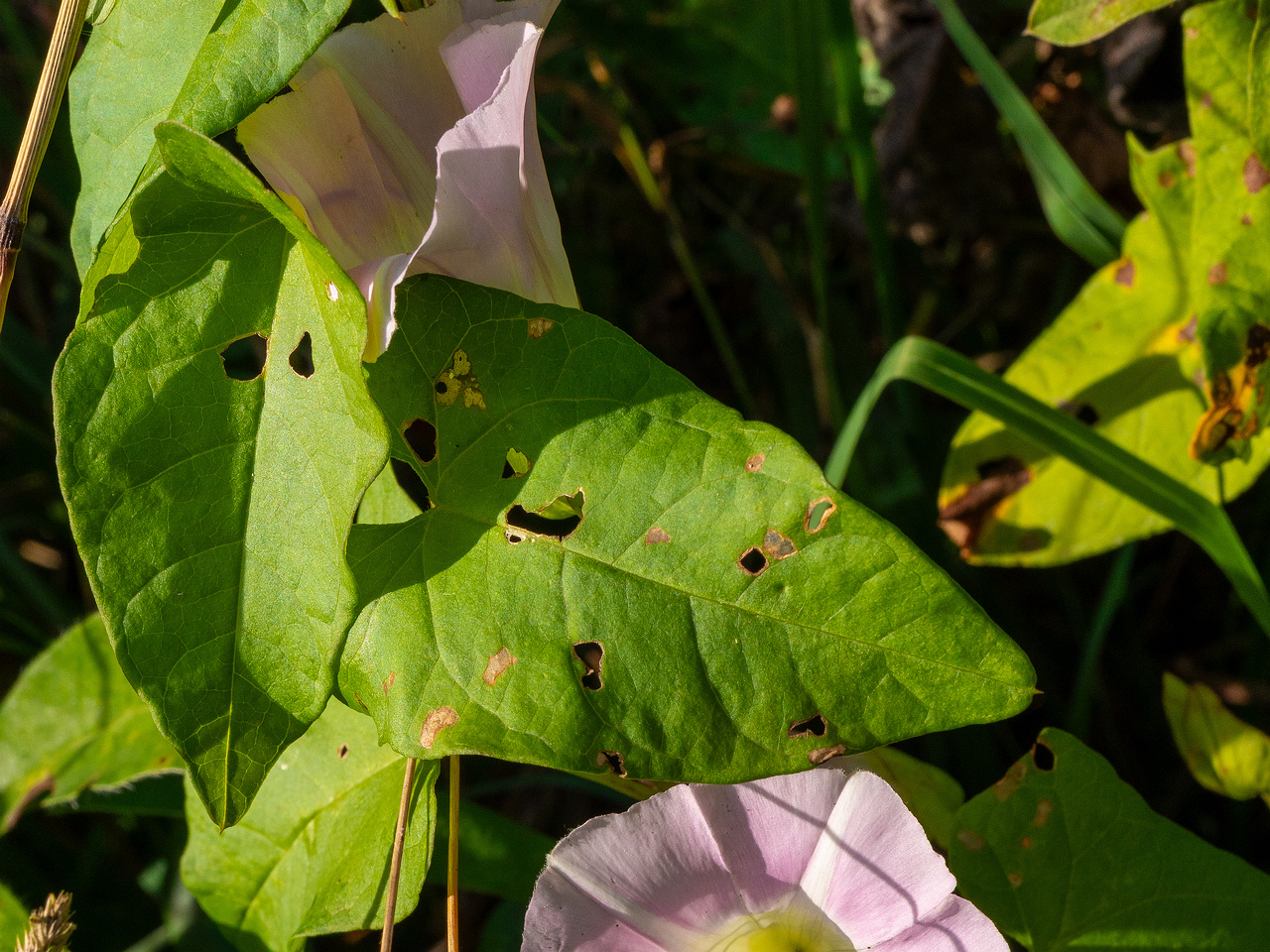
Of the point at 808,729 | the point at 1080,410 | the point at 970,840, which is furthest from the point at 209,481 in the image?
the point at 1080,410

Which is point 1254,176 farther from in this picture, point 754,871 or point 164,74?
point 164,74

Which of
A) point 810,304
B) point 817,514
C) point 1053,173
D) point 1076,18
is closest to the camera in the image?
point 817,514

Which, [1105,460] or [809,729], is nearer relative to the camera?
[809,729]

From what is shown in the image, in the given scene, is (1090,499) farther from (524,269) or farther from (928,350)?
(524,269)

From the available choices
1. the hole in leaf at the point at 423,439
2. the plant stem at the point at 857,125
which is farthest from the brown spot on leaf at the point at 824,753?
the plant stem at the point at 857,125

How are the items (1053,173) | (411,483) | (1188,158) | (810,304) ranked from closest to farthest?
(1188,158) → (1053,173) → (411,483) → (810,304)

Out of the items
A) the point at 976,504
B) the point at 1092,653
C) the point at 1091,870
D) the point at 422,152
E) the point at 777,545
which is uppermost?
the point at 422,152

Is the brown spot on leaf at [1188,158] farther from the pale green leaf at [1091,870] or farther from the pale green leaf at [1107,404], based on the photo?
the pale green leaf at [1091,870]
